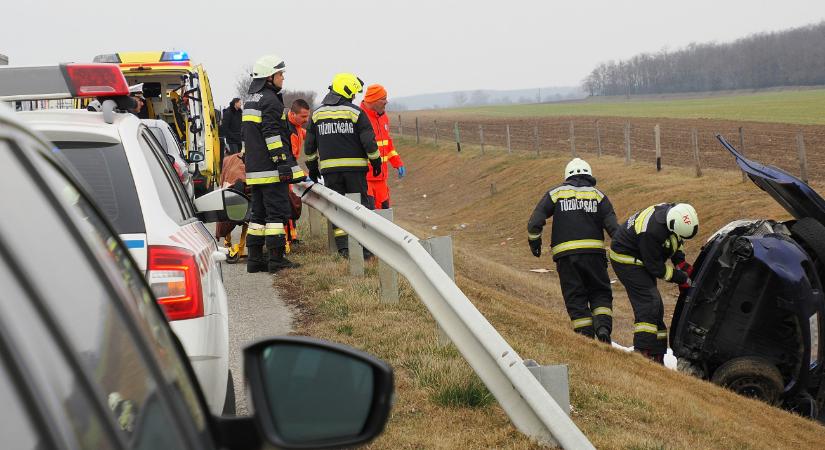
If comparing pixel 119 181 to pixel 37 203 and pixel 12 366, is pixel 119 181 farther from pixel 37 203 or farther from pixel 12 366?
pixel 12 366

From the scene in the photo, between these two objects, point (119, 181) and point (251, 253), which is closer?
point (119, 181)

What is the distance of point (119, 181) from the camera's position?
4.28 metres

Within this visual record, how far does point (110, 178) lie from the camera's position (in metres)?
4.29

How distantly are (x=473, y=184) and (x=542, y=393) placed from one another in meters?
27.4

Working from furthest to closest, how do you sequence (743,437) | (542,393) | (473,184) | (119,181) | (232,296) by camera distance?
1. (473,184)
2. (232,296)
3. (743,437)
4. (542,393)
5. (119,181)

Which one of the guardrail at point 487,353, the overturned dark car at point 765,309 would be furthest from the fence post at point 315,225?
the guardrail at point 487,353

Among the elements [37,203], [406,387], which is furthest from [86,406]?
[406,387]

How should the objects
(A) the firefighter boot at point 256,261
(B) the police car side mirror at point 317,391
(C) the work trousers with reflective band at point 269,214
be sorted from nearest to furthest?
1. (B) the police car side mirror at point 317,391
2. (C) the work trousers with reflective band at point 269,214
3. (A) the firefighter boot at point 256,261

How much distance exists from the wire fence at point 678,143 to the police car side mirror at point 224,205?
663 inches

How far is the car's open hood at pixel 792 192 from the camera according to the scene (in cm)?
919

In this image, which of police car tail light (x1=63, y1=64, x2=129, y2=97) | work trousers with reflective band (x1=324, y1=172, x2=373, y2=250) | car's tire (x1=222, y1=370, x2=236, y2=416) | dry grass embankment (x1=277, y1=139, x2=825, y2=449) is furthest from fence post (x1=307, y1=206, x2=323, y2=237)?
car's tire (x1=222, y1=370, x2=236, y2=416)

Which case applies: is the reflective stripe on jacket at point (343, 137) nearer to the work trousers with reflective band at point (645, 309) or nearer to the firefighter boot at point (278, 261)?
the firefighter boot at point (278, 261)

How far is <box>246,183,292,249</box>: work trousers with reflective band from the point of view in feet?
32.5

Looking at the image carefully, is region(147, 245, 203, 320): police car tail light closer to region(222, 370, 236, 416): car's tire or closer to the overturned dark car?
region(222, 370, 236, 416): car's tire
